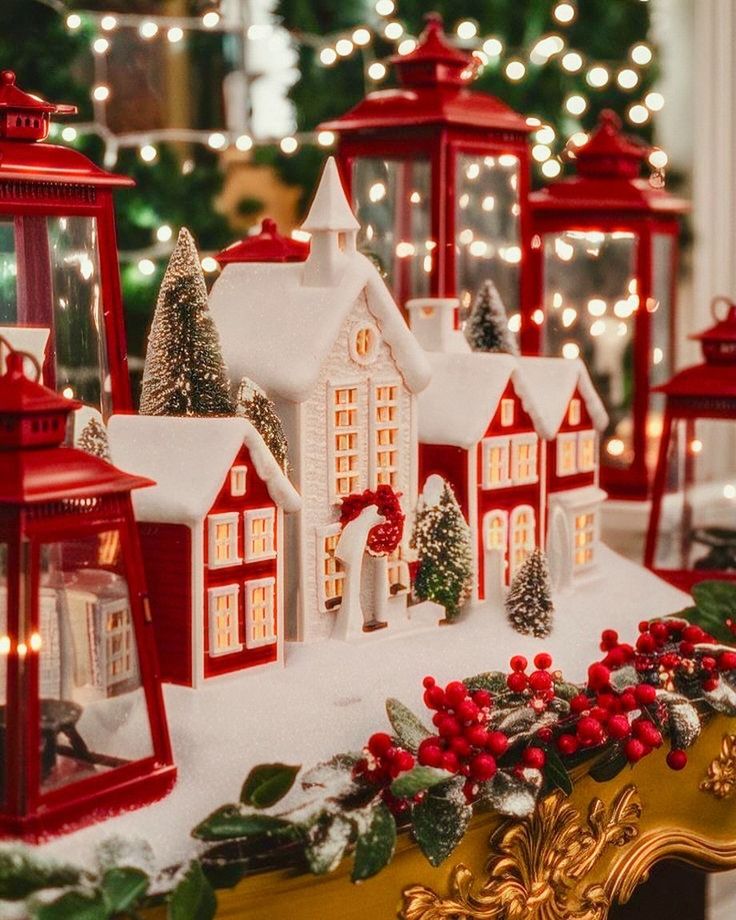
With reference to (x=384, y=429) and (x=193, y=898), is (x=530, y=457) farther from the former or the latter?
(x=193, y=898)

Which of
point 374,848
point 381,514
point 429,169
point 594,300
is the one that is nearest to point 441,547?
point 381,514

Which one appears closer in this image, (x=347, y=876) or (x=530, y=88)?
(x=347, y=876)

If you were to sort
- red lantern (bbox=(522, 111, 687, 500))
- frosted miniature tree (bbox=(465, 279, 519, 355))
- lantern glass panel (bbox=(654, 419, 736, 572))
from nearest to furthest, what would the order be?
frosted miniature tree (bbox=(465, 279, 519, 355)), lantern glass panel (bbox=(654, 419, 736, 572)), red lantern (bbox=(522, 111, 687, 500))

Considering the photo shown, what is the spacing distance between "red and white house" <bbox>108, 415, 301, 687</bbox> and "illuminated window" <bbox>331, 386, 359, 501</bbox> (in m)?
0.13

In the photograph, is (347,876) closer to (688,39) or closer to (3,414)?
(3,414)

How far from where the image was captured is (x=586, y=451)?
235cm

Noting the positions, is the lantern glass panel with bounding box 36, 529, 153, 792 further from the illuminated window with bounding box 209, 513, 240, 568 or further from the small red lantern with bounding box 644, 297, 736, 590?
the small red lantern with bounding box 644, 297, 736, 590

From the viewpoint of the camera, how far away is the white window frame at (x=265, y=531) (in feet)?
5.56

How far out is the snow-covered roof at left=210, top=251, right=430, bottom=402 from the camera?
5.83 ft

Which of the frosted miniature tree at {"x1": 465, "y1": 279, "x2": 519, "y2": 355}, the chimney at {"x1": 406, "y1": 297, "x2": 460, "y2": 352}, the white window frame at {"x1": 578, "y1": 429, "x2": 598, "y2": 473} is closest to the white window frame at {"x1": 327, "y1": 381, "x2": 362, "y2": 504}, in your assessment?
the chimney at {"x1": 406, "y1": 297, "x2": 460, "y2": 352}

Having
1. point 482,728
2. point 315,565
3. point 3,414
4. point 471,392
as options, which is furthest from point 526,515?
point 3,414

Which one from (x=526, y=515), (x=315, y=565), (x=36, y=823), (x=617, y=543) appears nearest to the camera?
(x=36, y=823)

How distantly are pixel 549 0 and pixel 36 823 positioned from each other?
108 inches

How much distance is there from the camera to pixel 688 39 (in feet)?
11.8
